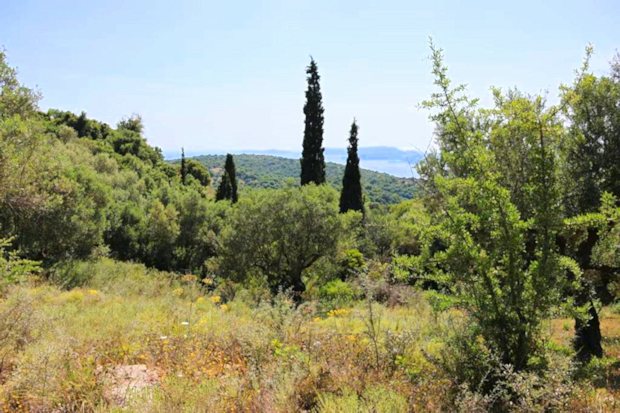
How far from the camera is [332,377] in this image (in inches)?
165

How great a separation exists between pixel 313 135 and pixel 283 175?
82989 millimetres

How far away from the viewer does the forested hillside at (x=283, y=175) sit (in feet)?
274

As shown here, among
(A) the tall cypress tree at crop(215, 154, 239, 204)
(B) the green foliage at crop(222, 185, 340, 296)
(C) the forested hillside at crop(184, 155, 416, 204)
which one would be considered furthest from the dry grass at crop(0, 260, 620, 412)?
(C) the forested hillside at crop(184, 155, 416, 204)

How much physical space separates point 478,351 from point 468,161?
197 centimetres

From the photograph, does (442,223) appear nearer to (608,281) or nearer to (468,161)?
(468,161)

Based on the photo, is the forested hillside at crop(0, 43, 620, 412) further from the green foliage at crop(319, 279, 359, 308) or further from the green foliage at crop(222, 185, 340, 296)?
the green foliage at crop(222, 185, 340, 296)

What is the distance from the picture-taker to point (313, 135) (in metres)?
32.5

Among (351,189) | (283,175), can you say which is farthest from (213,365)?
(283,175)

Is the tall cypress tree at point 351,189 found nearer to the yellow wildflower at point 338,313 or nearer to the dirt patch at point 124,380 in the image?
the yellow wildflower at point 338,313

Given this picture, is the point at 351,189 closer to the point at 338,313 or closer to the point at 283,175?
the point at 338,313

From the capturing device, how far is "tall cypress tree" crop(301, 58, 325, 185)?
3173 cm

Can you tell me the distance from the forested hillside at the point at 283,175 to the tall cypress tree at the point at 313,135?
102 feet

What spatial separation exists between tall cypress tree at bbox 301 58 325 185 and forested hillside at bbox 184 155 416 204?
31166mm

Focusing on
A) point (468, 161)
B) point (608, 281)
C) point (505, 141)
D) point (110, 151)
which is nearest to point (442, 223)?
point (468, 161)
